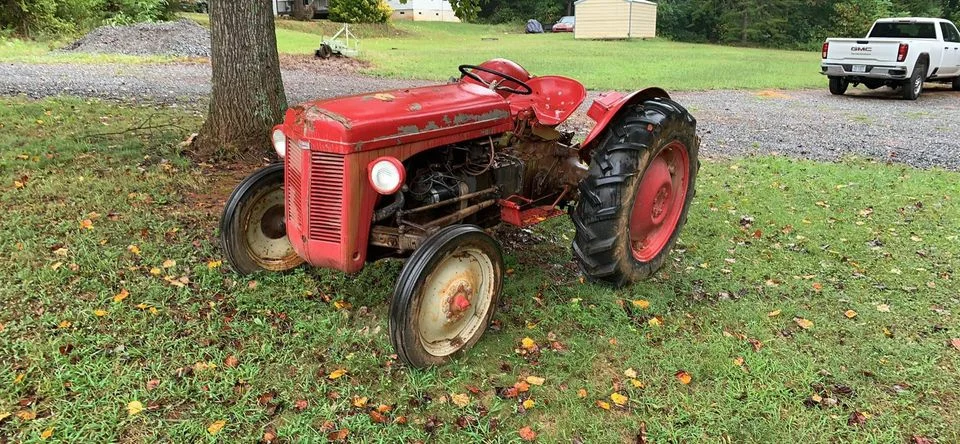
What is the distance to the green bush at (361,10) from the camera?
2920 cm

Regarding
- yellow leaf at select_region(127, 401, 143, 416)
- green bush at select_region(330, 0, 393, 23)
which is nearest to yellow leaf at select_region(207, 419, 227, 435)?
yellow leaf at select_region(127, 401, 143, 416)

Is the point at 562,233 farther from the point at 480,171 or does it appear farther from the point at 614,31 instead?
the point at 614,31

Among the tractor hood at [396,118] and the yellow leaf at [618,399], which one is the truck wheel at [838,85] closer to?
the tractor hood at [396,118]

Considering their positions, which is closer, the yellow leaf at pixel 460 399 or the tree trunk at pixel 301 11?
the yellow leaf at pixel 460 399

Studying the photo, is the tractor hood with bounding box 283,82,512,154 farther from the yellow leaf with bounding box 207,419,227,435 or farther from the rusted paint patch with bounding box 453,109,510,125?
the yellow leaf with bounding box 207,419,227,435

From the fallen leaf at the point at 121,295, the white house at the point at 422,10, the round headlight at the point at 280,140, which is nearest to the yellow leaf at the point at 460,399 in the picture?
the round headlight at the point at 280,140

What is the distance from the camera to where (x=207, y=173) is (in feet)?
17.9

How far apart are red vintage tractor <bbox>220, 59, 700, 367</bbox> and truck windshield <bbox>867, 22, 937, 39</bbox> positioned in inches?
513

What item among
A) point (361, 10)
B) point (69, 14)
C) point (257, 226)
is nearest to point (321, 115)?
point (257, 226)

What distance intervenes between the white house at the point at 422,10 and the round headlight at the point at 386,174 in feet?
138

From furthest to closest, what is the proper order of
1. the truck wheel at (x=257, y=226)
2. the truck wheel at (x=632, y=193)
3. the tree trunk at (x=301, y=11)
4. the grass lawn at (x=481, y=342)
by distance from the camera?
the tree trunk at (x=301, y=11) → the truck wheel at (x=257, y=226) → the truck wheel at (x=632, y=193) → the grass lawn at (x=481, y=342)

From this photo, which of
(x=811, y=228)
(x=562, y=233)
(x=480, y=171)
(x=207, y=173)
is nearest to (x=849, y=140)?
(x=811, y=228)

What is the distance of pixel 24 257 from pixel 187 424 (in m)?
2.07

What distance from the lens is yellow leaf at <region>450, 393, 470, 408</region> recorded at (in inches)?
110
